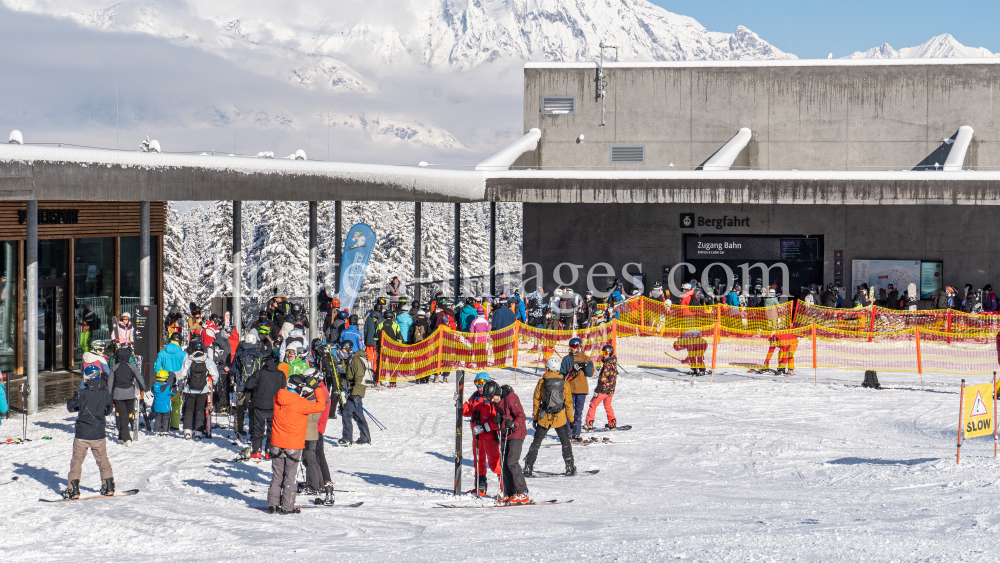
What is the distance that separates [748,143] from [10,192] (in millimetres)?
24685

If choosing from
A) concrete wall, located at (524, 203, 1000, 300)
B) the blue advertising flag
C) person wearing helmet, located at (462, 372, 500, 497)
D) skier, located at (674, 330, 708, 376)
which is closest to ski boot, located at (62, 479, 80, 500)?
person wearing helmet, located at (462, 372, 500, 497)

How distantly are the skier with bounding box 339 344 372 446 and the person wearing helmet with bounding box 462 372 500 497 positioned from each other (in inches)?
111

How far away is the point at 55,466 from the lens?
11.9 metres

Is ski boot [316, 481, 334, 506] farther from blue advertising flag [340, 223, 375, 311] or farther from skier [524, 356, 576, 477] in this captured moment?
blue advertising flag [340, 223, 375, 311]

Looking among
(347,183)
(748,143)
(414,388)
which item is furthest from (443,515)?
(748,143)

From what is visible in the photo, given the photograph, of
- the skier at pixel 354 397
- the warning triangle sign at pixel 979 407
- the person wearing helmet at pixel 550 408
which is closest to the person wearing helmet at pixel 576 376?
the person wearing helmet at pixel 550 408

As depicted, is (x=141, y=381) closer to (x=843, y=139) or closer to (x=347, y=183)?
(x=347, y=183)

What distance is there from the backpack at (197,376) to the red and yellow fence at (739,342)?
5590mm

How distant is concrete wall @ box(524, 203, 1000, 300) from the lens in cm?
3022

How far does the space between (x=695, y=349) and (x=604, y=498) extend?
9474mm

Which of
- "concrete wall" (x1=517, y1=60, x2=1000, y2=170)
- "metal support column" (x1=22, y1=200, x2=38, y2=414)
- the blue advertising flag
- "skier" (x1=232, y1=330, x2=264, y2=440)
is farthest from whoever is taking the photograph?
"concrete wall" (x1=517, y1=60, x2=1000, y2=170)

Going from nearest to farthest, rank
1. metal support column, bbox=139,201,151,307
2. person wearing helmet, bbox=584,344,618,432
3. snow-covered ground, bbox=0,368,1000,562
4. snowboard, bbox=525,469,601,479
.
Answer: snow-covered ground, bbox=0,368,1000,562 < snowboard, bbox=525,469,601,479 < person wearing helmet, bbox=584,344,618,432 < metal support column, bbox=139,201,151,307

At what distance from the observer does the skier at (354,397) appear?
519 inches

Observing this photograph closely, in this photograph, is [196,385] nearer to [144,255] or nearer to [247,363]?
[247,363]
